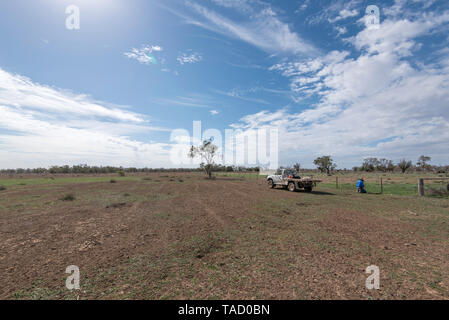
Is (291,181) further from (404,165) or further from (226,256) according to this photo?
(404,165)

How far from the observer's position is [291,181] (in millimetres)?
18609

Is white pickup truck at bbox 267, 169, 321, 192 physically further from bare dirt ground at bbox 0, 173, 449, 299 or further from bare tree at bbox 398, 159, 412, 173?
bare tree at bbox 398, 159, 412, 173

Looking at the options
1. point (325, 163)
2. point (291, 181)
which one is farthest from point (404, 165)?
point (291, 181)

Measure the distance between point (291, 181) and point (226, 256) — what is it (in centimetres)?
1568

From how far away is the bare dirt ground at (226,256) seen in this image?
10.6ft

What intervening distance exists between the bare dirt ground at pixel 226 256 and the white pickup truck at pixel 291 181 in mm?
9042

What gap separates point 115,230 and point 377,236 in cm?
918

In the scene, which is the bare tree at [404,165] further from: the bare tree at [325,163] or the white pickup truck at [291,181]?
the white pickup truck at [291,181]

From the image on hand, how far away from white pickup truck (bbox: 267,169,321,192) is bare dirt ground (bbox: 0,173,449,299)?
904cm
